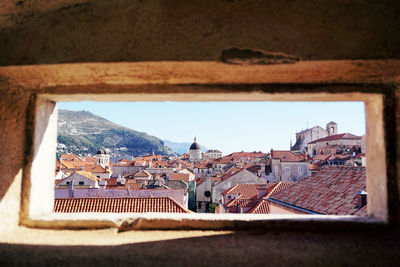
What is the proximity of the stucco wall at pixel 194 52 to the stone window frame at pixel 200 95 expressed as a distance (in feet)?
0.07

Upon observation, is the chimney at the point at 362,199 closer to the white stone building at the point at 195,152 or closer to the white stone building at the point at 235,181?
the white stone building at the point at 235,181

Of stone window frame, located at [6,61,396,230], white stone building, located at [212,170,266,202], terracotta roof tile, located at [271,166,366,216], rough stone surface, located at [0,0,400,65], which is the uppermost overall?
rough stone surface, located at [0,0,400,65]

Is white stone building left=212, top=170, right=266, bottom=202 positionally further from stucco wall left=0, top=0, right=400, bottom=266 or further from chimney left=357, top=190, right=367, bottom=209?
stucco wall left=0, top=0, right=400, bottom=266

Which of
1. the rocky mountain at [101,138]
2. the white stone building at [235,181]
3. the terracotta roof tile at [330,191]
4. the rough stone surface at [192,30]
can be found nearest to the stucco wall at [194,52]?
the rough stone surface at [192,30]

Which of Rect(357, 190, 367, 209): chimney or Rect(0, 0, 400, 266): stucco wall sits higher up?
Rect(0, 0, 400, 266): stucco wall

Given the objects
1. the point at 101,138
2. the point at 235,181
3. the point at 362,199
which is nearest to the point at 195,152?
the point at 235,181

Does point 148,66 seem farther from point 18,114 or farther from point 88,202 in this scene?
point 88,202

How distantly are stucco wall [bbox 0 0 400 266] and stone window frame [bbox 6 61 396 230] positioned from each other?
0.07 ft

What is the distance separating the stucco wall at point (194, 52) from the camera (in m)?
1.61

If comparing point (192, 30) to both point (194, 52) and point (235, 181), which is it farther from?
point (235, 181)

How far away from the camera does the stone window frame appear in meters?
1.84

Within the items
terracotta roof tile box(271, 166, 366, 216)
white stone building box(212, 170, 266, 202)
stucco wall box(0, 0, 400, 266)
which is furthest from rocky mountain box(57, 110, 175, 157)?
stucco wall box(0, 0, 400, 266)

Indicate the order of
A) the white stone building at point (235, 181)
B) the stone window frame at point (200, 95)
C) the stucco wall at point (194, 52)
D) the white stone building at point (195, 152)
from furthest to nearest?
1. the white stone building at point (195, 152)
2. the white stone building at point (235, 181)
3. the stone window frame at point (200, 95)
4. the stucco wall at point (194, 52)

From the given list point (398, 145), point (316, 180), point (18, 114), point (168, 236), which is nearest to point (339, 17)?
point (398, 145)
